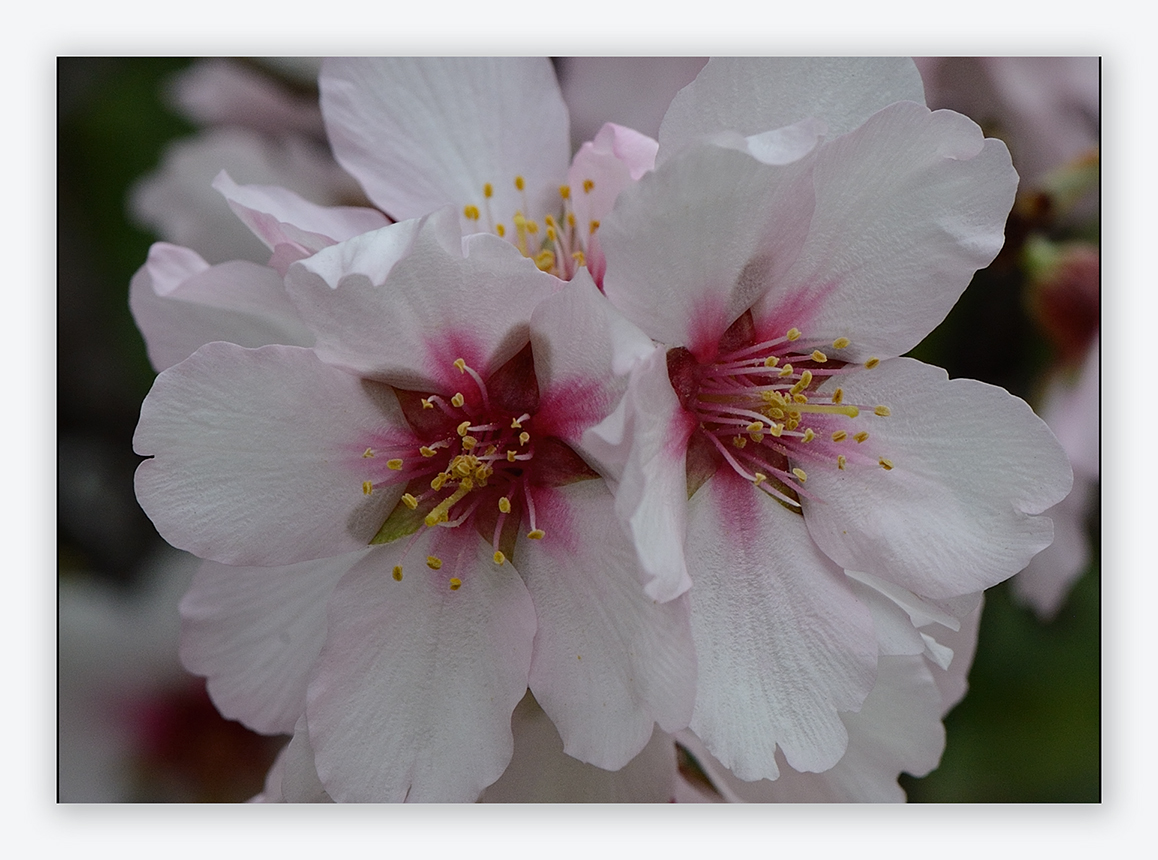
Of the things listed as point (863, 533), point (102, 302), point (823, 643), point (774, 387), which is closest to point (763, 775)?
point (823, 643)

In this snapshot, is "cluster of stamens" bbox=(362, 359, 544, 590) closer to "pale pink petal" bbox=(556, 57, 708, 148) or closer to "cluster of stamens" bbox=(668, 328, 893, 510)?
"cluster of stamens" bbox=(668, 328, 893, 510)

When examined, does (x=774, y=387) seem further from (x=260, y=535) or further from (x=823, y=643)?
(x=260, y=535)

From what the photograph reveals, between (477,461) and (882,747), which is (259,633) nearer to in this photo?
(477,461)

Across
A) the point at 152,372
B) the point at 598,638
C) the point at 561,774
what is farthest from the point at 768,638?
the point at 152,372

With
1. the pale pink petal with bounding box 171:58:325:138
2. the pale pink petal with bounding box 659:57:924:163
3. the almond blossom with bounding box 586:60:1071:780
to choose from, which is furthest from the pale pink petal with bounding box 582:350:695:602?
the pale pink petal with bounding box 171:58:325:138

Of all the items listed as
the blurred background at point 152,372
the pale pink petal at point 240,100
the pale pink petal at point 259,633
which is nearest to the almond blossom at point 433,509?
the pale pink petal at point 259,633
